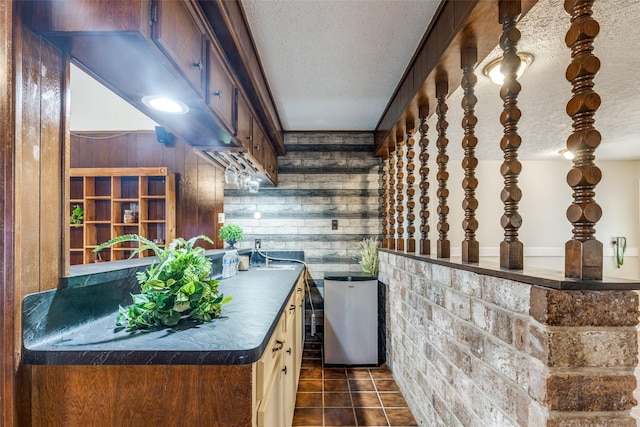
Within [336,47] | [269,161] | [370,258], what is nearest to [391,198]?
[370,258]

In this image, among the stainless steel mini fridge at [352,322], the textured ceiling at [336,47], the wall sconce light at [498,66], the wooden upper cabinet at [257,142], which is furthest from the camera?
the stainless steel mini fridge at [352,322]

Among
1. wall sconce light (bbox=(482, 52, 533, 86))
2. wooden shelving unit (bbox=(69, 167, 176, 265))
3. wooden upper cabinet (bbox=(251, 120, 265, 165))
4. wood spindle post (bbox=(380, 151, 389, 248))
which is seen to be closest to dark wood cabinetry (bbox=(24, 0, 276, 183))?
wooden upper cabinet (bbox=(251, 120, 265, 165))

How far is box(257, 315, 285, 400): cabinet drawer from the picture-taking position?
112 cm

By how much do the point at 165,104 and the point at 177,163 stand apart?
348 centimetres

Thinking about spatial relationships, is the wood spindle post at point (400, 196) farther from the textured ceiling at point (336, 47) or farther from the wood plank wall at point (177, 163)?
the wood plank wall at point (177, 163)

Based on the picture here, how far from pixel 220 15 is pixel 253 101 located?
1042mm

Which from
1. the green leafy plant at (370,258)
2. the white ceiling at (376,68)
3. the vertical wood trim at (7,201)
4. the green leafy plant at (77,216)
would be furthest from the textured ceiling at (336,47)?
the green leafy plant at (77,216)

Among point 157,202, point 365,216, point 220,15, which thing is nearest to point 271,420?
point 220,15

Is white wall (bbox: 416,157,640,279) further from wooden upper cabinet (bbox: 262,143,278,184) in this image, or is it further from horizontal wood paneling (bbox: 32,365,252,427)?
horizontal wood paneling (bbox: 32,365,252,427)

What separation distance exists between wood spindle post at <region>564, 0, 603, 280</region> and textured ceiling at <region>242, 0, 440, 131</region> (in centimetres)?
90

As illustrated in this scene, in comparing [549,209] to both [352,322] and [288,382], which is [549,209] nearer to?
[352,322]

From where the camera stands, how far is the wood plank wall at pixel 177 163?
4.57 m

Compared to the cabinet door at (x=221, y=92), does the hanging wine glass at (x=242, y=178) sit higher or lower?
lower

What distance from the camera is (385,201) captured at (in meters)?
3.91
